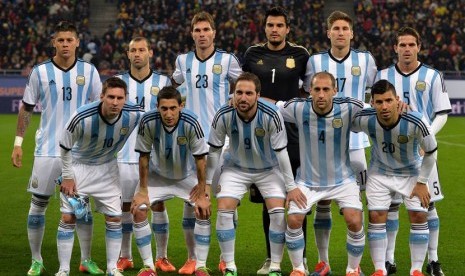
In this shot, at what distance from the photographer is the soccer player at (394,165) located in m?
7.37

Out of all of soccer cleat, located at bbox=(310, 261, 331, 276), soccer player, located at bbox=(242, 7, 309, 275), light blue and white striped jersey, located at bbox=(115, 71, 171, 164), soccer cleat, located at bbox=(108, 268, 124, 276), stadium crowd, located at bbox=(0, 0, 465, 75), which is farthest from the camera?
stadium crowd, located at bbox=(0, 0, 465, 75)

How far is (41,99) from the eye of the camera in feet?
27.3

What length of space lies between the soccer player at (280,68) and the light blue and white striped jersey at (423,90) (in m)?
0.80

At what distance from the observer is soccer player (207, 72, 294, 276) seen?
760cm

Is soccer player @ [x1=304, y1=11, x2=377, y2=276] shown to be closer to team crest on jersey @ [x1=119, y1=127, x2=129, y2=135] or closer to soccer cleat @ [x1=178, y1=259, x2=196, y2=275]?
soccer cleat @ [x1=178, y1=259, x2=196, y2=275]

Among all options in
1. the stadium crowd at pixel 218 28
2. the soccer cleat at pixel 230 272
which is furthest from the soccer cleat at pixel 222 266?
the stadium crowd at pixel 218 28

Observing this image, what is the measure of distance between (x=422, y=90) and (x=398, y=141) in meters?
0.66

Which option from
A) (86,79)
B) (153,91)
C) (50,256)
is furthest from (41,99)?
(50,256)

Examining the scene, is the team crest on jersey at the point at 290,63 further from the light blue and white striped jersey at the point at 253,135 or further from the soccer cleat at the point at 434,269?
the soccer cleat at the point at 434,269

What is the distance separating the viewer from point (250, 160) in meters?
7.84

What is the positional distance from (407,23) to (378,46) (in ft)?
6.21

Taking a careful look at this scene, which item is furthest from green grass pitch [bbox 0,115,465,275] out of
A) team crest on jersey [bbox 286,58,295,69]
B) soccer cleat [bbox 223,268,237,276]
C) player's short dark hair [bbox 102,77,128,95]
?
team crest on jersey [bbox 286,58,295,69]

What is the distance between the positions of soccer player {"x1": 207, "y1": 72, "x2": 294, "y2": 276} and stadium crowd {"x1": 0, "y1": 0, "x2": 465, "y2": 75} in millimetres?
19770

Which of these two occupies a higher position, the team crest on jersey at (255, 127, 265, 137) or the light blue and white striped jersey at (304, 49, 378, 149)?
the light blue and white striped jersey at (304, 49, 378, 149)
